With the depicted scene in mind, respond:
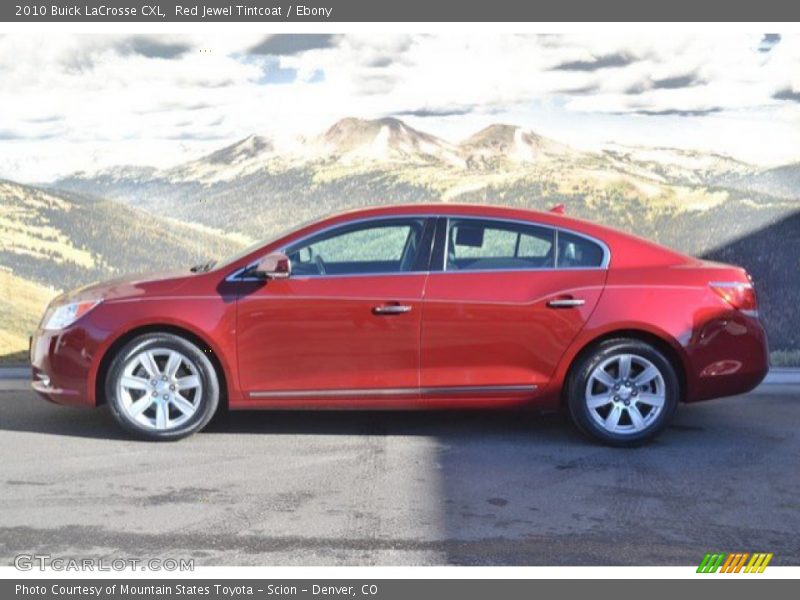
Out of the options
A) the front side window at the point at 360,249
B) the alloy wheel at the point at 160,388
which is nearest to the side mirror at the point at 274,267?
the front side window at the point at 360,249

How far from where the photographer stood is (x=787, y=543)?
18.5 feet

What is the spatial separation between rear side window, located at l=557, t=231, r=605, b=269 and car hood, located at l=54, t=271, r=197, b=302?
2.27 metres

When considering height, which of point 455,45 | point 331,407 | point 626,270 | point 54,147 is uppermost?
point 455,45

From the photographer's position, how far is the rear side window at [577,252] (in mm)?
7508

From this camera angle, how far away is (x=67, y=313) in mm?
7562

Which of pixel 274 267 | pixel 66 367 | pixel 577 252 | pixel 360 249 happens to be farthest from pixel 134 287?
pixel 577 252

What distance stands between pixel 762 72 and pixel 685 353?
12.9 feet

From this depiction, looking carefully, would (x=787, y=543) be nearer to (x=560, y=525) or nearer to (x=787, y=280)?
(x=560, y=525)

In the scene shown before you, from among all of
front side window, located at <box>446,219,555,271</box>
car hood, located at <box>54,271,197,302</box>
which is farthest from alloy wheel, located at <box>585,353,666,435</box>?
car hood, located at <box>54,271,197,302</box>

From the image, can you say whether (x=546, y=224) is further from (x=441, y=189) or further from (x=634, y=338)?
(x=441, y=189)

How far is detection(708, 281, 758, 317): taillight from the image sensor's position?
7.45m

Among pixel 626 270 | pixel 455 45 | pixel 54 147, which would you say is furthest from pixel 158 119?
pixel 626 270

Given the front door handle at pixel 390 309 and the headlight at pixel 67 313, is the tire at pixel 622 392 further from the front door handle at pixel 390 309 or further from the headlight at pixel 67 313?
the headlight at pixel 67 313

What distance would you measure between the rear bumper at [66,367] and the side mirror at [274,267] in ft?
3.74
